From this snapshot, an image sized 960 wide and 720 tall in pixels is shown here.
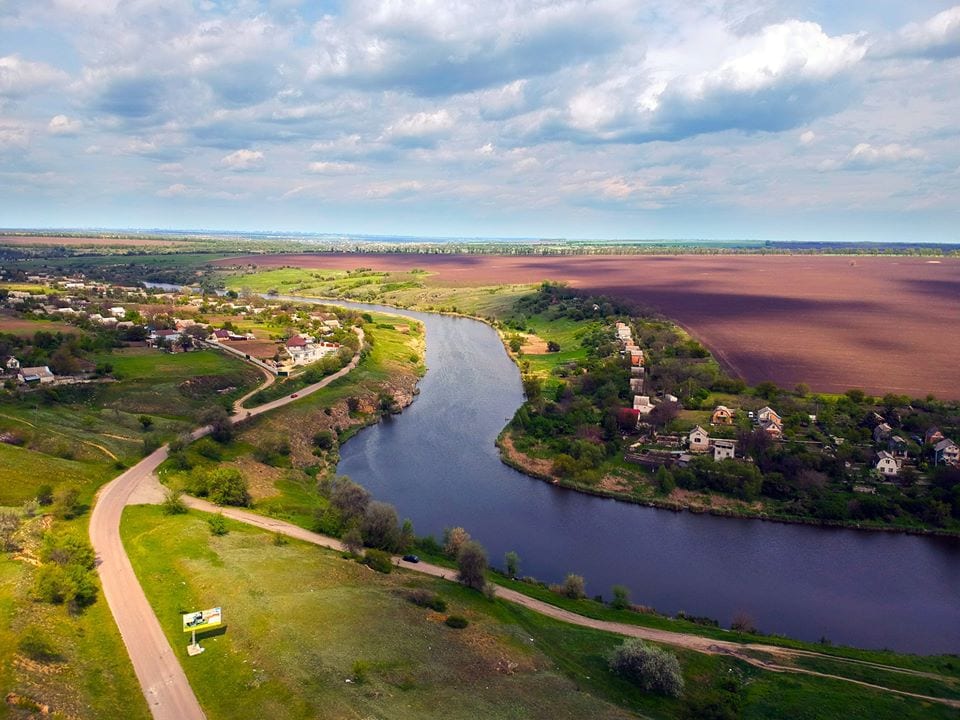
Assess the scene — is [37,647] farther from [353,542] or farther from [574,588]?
[574,588]

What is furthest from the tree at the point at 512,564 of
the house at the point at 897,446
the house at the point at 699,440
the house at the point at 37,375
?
the house at the point at 37,375

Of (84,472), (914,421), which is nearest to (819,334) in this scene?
(914,421)

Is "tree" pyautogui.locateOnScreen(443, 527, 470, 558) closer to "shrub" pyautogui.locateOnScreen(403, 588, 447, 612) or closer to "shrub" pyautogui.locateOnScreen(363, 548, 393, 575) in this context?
"shrub" pyautogui.locateOnScreen(363, 548, 393, 575)

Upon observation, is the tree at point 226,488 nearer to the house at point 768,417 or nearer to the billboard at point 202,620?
the billboard at point 202,620

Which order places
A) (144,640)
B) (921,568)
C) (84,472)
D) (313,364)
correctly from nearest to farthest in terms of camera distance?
(144,640) → (921,568) → (84,472) → (313,364)

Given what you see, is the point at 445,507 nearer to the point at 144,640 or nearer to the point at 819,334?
the point at 144,640

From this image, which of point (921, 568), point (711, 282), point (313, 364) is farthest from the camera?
point (711, 282)

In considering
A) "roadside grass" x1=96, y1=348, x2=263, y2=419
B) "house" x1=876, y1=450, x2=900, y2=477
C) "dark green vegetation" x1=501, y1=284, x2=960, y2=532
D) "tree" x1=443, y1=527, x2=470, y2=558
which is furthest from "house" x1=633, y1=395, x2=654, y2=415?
"roadside grass" x1=96, y1=348, x2=263, y2=419
